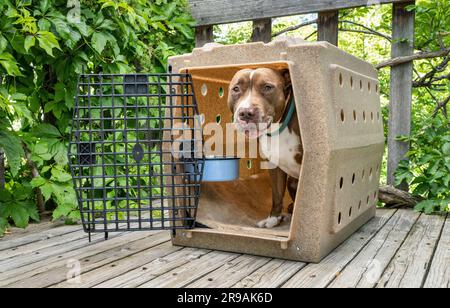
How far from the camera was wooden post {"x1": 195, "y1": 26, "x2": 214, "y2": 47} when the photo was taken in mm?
3299

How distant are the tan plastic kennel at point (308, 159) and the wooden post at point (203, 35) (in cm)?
98

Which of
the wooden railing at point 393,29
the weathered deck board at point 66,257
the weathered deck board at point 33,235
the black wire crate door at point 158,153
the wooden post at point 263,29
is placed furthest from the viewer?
the wooden post at point 263,29

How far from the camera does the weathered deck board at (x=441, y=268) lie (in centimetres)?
150

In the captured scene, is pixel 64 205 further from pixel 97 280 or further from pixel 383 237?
pixel 383 237

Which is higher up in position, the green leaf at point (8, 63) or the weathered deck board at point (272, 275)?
the green leaf at point (8, 63)

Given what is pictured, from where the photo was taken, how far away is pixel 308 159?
1734 millimetres

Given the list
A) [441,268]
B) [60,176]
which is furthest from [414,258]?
[60,176]

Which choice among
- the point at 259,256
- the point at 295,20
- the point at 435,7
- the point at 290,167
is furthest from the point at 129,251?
the point at 295,20

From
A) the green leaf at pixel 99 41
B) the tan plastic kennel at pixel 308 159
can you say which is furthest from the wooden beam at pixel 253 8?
the green leaf at pixel 99 41

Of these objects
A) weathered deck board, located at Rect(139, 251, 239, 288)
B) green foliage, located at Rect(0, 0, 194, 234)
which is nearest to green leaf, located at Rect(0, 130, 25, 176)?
green foliage, located at Rect(0, 0, 194, 234)

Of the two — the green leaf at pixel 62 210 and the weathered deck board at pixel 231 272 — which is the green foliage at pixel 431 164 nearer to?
the weathered deck board at pixel 231 272

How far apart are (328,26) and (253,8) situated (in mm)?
497

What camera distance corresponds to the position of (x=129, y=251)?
1936 millimetres
